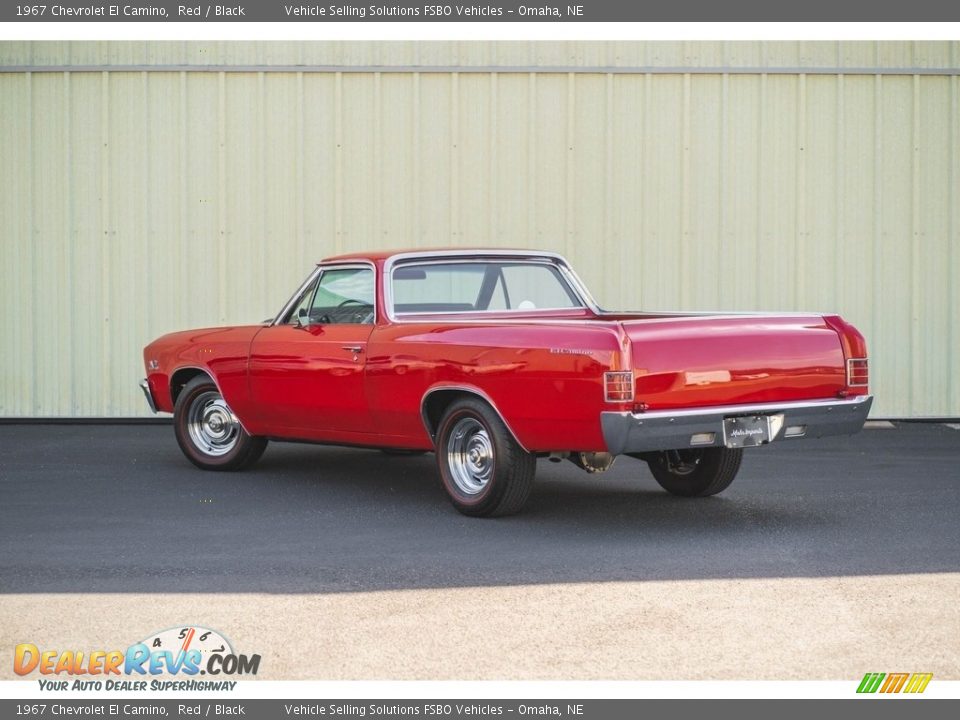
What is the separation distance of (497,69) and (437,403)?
7484mm

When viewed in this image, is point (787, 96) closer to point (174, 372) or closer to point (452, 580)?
point (174, 372)

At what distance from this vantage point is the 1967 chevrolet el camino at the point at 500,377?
7238 millimetres

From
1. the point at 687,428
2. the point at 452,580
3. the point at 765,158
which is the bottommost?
the point at 452,580

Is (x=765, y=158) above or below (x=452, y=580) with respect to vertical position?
above

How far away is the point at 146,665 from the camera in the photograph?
15.9ft

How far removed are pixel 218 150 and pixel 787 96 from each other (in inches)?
247

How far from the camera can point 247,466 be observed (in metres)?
10.4

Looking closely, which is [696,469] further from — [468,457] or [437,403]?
[437,403]

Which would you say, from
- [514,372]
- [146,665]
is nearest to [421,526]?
[514,372]

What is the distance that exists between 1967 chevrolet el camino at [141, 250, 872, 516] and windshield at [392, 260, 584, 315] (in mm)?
12

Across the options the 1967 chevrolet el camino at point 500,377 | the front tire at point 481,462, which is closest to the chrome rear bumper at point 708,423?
the 1967 chevrolet el camino at point 500,377

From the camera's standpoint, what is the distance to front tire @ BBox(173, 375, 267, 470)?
10203 mm

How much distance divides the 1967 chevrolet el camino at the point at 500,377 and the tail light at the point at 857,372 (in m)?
0.01

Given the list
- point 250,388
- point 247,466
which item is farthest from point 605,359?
point 247,466
